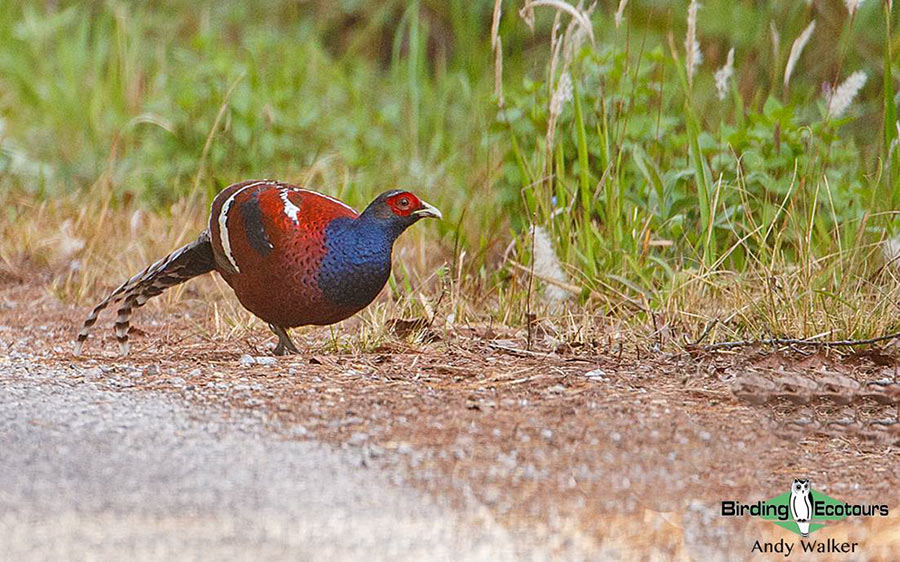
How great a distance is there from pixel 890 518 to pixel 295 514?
1.19 metres

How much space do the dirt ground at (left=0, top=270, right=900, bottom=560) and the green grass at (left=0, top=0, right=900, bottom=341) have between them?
40 centimetres

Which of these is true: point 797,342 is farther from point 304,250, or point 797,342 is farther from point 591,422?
point 304,250

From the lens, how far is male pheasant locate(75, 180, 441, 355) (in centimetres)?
353

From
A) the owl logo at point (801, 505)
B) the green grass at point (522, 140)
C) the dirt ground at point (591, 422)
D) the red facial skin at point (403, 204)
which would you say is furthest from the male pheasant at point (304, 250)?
the owl logo at point (801, 505)

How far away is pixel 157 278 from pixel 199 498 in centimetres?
172

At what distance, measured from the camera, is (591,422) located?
9.55 ft

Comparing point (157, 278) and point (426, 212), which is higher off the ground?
point (426, 212)

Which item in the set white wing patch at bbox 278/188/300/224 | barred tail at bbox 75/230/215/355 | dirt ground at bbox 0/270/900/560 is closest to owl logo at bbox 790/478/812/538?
dirt ground at bbox 0/270/900/560

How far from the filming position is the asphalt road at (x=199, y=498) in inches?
86.7

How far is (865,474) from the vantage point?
282cm

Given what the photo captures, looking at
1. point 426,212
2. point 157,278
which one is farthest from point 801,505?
point 157,278

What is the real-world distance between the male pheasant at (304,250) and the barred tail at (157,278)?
175 millimetres

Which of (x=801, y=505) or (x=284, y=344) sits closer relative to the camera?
(x=801, y=505)

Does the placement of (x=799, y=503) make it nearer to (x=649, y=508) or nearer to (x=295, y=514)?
(x=649, y=508)
